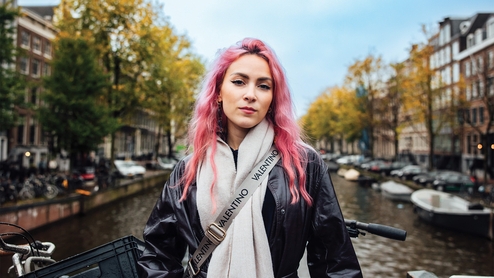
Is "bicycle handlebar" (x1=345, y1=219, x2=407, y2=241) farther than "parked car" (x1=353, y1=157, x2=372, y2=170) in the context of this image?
No

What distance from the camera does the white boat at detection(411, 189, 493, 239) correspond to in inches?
592

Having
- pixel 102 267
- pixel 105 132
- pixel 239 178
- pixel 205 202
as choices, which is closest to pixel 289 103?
pixel 239 178

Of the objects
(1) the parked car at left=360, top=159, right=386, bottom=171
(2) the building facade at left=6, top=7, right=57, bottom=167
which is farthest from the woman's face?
(1) the parked car at left=360, top=159, right=386, bottom=171

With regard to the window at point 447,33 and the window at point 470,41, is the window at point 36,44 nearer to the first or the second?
the window at point 470,41

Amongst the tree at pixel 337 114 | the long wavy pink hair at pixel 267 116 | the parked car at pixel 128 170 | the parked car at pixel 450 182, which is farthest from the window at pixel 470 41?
the long wavy pink hair at pixel 267 116

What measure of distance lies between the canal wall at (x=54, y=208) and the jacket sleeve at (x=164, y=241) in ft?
38.4

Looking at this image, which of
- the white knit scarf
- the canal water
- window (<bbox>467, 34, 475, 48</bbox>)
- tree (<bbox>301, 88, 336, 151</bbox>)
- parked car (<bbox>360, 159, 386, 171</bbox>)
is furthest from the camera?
tree (<bbox>301, 88, 336, 151</bbox>)

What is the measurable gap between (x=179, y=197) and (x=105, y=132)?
20735mm

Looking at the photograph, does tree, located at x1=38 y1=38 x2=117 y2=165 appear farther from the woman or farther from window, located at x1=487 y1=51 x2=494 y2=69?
window, located at x1=487 y1=51 x2=494 y2=69

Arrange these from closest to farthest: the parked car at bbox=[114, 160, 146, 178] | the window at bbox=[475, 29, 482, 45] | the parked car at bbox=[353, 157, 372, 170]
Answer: the parked car at bbox=[114, 160, 146, 178], the window at bbox=[475, 29, 482, 45], the parked car at bbox=[353, 157, 372, 170]

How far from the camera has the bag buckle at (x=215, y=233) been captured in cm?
173

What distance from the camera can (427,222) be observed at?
17422 millimetres

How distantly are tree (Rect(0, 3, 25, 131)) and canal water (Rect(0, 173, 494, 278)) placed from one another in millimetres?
5186

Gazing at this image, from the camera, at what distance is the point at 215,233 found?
173cm
